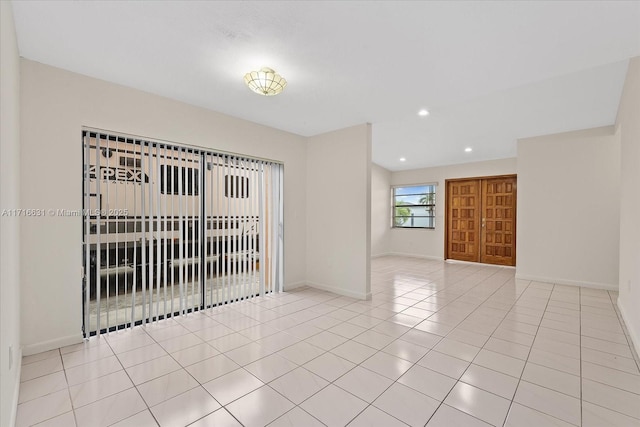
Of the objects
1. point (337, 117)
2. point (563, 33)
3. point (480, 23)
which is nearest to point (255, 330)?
point (337, 117)

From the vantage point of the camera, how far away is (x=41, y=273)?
266 centimetres

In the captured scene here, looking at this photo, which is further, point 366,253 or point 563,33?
point 366,253

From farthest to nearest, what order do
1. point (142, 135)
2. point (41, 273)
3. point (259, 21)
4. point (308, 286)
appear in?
point (308, 286) → point (142, 135) → point (41, 273) → point (259, 21)

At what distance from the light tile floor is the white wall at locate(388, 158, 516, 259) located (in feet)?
13.2

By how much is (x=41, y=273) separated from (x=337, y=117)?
376 centimetres

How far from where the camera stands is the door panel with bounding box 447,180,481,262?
7.55 metres

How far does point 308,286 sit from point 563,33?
14.6ft

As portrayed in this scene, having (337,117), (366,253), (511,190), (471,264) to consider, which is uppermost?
(337,117)

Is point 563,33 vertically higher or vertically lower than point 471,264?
higher

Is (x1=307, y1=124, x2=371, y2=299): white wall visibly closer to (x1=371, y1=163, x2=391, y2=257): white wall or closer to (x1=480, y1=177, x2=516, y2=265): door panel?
(x1=371, y1=163, x2=391, y2=257): white wall

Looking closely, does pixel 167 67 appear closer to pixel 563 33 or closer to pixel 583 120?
pixel 563 33

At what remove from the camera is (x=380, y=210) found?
865cm

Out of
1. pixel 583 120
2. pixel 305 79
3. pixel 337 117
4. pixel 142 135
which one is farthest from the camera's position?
pixel 583 120

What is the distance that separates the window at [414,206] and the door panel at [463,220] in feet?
1.60
